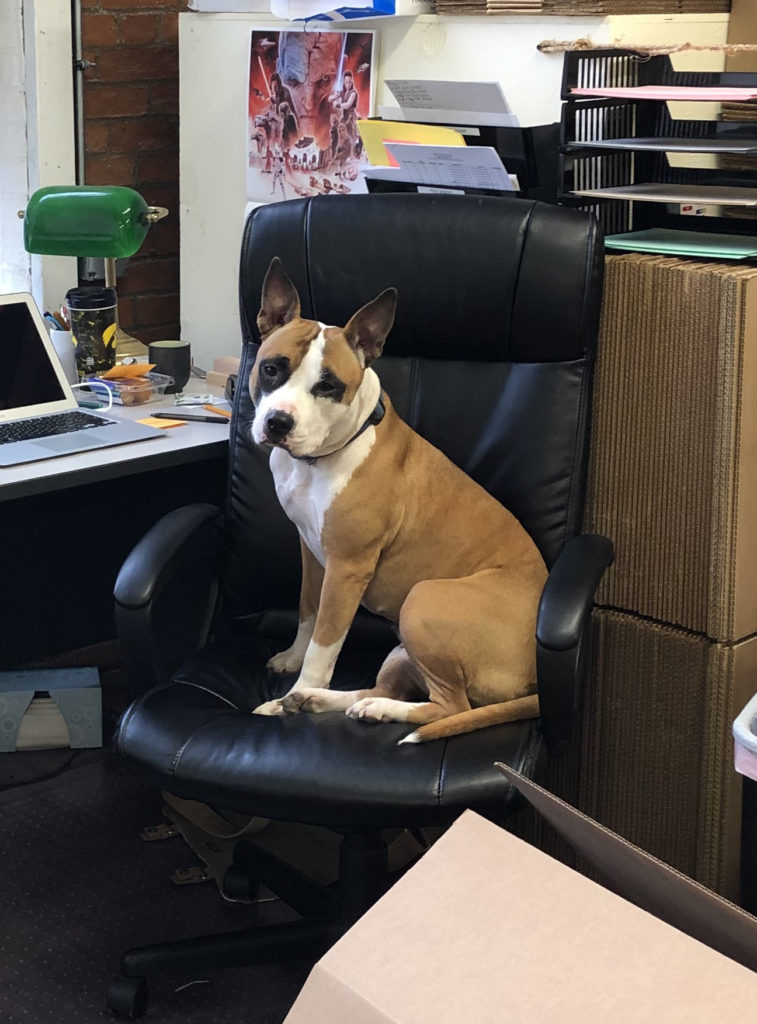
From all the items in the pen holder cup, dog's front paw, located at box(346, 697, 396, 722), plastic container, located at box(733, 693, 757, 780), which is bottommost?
dog's front paw, located at box(346, 697, 396, 722)

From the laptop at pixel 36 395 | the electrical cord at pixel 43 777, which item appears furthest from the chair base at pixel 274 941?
the laptop at pixel 36 395

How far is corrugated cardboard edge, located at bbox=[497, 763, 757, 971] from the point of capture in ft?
2.79

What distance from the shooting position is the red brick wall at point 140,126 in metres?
2.72

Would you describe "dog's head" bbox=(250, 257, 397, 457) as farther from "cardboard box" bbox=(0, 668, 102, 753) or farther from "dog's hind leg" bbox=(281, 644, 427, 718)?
"cardboard box" bbox=(0, 668, 102, 753)

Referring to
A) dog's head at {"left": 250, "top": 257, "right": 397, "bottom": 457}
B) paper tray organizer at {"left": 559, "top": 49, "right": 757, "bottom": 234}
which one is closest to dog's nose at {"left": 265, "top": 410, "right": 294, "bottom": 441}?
dog's head at {"left": 250, "top": 257, "right": 397, "bottom": 457}

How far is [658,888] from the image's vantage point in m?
0.91

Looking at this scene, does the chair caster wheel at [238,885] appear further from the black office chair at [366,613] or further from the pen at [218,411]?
the pen at [218,411]

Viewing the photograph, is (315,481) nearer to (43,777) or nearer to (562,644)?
(562,644)

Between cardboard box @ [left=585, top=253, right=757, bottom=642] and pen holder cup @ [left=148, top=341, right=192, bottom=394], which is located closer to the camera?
cardboard box @ [left=585, top=253, right=757, bottom=642]

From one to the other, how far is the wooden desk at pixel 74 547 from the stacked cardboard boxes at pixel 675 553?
0.93 m

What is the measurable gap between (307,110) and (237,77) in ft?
0.73

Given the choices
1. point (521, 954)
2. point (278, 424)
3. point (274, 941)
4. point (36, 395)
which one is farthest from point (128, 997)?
point (521, 954)

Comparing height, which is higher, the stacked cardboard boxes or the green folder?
the green folder

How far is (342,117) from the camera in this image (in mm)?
2445
